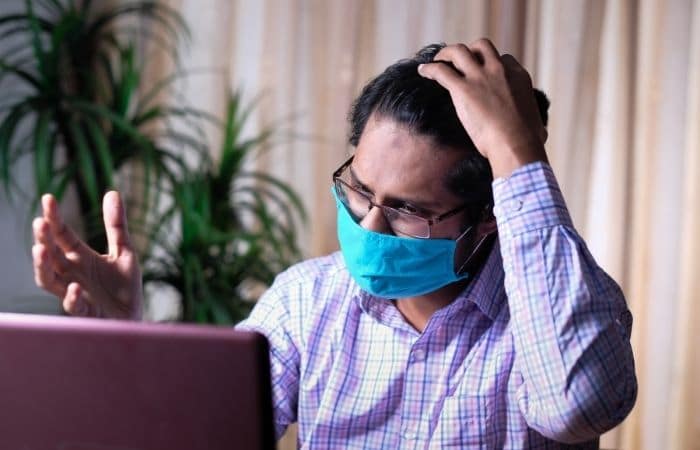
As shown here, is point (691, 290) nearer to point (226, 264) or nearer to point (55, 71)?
point (226, 264)

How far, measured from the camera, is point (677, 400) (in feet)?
7.47

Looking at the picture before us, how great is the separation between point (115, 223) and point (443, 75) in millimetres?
524

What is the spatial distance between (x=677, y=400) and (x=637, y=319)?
0.23 meters

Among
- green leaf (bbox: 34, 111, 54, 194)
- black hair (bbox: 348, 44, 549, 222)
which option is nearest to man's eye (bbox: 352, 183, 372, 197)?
black hair (bbox: 348, 44, 549, 222)

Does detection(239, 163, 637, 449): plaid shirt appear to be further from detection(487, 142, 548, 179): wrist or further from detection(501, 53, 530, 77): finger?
detection(501, 53, 530, 77): finger

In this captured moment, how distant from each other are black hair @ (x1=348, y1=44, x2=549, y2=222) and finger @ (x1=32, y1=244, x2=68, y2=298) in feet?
1.76

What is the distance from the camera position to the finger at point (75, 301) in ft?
3.91

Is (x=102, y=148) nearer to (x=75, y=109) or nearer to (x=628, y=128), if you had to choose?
(x=75, y=109)

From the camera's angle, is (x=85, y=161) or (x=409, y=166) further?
(x=85, y=161)

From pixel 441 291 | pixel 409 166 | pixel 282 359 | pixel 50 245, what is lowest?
pixel 282 359

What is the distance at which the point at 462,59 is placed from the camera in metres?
1.25

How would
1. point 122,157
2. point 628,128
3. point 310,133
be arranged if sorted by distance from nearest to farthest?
point 628,128 < point 122,157 < point 310,133

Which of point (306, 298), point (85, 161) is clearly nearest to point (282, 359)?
point (306, 298)

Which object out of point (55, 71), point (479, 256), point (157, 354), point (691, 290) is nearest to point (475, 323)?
point (479, 256)
